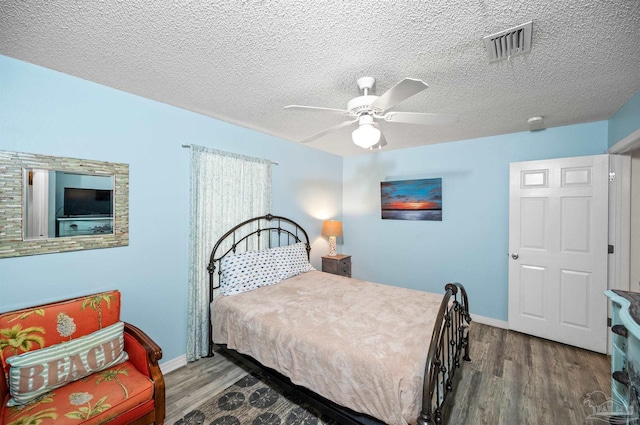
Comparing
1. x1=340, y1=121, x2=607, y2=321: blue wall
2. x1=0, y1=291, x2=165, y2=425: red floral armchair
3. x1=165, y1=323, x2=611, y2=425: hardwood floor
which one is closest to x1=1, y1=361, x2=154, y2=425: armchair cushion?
x1=0, y1=291, x2=165, y2=425: red floral armchair

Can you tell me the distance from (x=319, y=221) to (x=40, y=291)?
317 cm

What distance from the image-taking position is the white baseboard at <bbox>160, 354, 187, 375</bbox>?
8.05 feet

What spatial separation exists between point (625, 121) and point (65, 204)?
4.74 m

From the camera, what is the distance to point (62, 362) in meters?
1.59

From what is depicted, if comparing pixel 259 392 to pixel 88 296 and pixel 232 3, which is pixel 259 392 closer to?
pixel 88 296

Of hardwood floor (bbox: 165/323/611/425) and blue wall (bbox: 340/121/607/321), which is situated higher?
blue wall (bbox: 340/121/607/321)

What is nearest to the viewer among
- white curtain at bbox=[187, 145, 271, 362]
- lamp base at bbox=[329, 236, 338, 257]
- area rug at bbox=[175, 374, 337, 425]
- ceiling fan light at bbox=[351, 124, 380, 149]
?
ceiling fan light at bbox=[351, 124, 380, 149]

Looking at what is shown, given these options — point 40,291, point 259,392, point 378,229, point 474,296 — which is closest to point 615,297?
point 474,296

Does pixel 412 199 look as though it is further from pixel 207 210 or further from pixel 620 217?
pixel 207 210

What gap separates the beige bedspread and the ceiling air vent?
1.86 m

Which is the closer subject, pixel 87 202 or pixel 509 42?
pixel 509 42

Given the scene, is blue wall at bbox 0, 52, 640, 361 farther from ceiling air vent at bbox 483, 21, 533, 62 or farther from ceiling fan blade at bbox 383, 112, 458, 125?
ceiling fan blade at bbox 383, 112, 458, 125

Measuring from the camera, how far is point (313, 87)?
2.07 m

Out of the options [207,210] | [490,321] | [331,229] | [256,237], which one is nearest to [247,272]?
[256,237]
